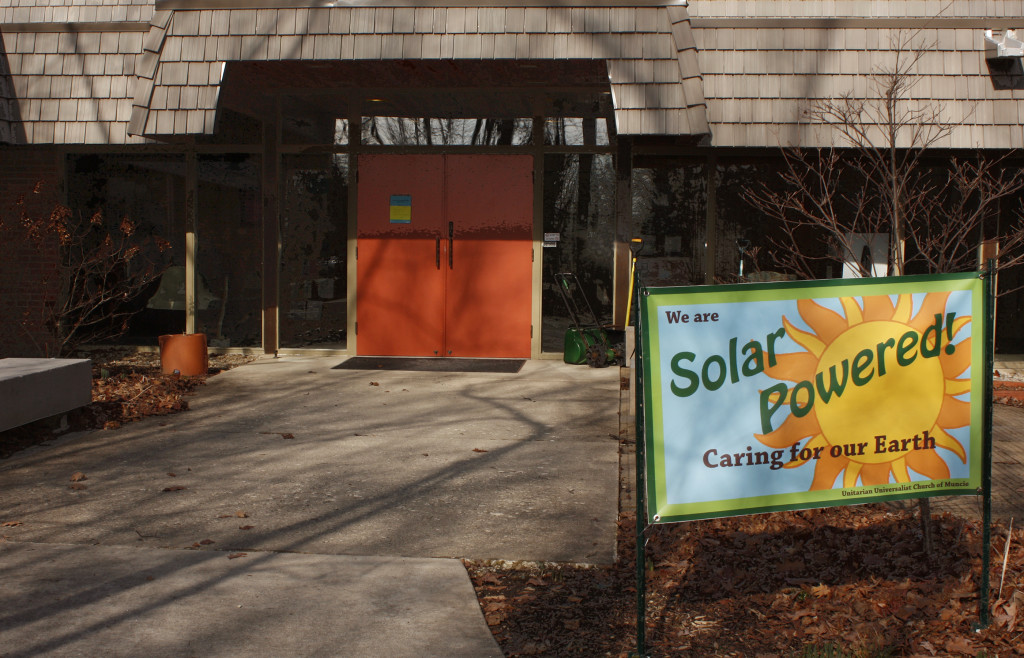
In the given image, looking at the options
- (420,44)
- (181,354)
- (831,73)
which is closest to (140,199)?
(181,354)

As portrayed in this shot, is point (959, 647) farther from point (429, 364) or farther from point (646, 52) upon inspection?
point (429, 364)

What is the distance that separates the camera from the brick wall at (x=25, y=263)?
11586mm

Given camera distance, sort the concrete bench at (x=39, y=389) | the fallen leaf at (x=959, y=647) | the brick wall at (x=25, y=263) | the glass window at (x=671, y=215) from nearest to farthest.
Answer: the fallen leaf at (x=959, y=647) < the concrete bench at (x=39, y=389) < the glass window at (x=671, y=215) < the brick wall at (x=25, y=263)

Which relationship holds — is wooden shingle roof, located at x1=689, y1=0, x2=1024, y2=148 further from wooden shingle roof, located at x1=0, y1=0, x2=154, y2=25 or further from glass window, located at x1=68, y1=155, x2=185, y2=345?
wooden shingle roof, located at x1=0, y1=0, x2=154, y2=25

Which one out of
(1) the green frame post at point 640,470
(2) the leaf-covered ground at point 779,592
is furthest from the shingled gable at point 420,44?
(1) the green frame post at point 640,470

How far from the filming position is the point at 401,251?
1154 cm

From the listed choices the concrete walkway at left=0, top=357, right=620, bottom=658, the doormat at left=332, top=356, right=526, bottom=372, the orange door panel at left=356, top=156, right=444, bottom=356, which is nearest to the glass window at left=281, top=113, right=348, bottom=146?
the orange door panel at left=356, top=156, right=444, bottom=356

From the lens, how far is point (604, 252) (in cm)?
1123

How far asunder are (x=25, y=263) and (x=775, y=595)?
1035 cm

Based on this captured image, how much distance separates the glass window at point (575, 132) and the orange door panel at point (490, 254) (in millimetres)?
383

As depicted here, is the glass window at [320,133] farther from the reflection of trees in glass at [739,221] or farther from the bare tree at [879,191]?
the bare tree at [879,191]

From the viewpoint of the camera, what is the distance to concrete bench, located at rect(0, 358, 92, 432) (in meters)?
6.73

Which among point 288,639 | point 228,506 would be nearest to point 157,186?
point 228,506

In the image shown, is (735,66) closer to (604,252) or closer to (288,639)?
(604,252)
